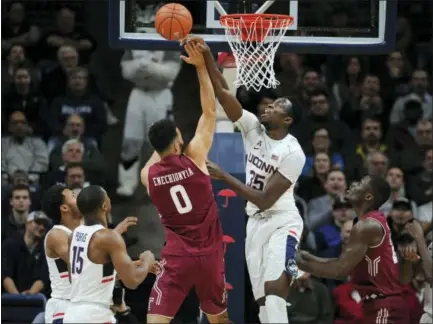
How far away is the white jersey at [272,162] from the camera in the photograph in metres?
9.14

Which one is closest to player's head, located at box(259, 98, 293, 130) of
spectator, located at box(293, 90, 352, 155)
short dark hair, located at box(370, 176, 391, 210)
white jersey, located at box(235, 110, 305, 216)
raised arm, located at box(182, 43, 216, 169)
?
white jersey, located at box(235, 110, 305, 216)

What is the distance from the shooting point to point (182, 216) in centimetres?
870

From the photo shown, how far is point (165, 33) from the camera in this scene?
907cm

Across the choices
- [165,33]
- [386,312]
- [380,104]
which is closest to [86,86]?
[380,104]

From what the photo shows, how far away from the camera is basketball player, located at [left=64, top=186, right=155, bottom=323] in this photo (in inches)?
326

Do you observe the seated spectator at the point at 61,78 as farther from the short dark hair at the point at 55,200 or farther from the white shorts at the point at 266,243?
the white shorts at the point at 266,243

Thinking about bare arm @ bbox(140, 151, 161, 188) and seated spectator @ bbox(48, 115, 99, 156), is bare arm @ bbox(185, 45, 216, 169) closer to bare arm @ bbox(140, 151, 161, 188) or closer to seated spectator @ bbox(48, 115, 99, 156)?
bare arm @ bbox(140, 151, 161, 188)

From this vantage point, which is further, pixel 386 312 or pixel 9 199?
pixel 9 199

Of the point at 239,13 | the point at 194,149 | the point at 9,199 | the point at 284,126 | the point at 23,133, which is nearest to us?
the point at 194,149

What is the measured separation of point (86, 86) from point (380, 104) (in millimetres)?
3281

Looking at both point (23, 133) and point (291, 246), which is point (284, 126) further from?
point (23, 133)

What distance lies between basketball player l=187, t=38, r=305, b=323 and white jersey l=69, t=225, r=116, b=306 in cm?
107

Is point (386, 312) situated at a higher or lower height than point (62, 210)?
lower

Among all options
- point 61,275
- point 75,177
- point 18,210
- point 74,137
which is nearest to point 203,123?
point 61,275
